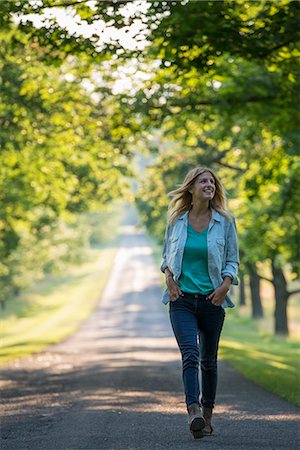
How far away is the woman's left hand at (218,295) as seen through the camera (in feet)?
19.9

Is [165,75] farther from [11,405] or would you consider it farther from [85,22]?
[11,405]

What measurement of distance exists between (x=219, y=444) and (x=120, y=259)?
96.5 metres

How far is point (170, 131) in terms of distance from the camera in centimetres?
1869

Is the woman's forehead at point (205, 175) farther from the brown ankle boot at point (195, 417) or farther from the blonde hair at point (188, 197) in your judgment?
the brown ankle boot at point (195, 417)

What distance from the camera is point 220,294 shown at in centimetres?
609

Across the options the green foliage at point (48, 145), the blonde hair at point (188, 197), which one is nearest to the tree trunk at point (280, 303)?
the green foliage at point (48, 145)

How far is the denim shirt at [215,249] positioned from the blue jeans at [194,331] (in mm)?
136

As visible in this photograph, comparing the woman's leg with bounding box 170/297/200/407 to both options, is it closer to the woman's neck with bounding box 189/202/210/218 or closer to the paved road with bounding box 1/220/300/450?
the paved road with bounding box 1/220/300/450

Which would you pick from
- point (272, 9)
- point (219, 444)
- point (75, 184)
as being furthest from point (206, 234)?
point (75, 184)

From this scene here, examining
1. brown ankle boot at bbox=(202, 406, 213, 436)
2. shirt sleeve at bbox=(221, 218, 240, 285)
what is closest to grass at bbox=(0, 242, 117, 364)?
brown ankle boot at bbox=(202, 406, 213, 436)

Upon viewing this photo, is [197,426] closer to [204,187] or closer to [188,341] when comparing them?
[188,341]

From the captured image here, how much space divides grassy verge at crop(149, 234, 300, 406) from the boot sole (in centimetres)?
292

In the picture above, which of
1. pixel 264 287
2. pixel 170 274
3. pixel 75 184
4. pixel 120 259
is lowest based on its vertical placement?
pixel 120 259

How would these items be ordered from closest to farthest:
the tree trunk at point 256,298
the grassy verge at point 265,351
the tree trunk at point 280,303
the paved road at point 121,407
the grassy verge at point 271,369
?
the paved road at point 121,407 → the grassy verge at point 271,369 → the grassy verge at point 265,351 → the tree trunk at point 280,303 → the tree trunk at point 256,298
